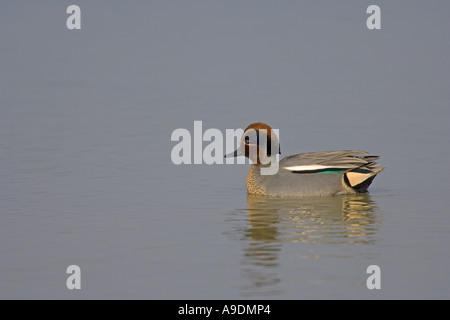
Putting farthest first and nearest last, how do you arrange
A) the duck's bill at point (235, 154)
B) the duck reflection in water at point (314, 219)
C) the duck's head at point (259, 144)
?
the duck's bill at point (235, 154), the duck's head at point (259, 144), the duck reflection in water at point (314, 219)

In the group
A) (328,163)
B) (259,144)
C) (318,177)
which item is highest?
(259,144)

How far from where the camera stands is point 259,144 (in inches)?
514

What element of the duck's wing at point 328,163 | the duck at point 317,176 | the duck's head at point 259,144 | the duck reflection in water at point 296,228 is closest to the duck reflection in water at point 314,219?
the duck reflection in water at point 296,228

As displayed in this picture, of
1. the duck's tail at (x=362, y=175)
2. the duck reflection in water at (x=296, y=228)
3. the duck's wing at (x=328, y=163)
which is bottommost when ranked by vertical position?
the duck reflection in water at (x=296, y=228)

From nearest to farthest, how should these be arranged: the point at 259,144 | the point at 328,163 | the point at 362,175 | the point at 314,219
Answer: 1. the point at 314,219
2. the point at 362,175
3. the point at 328,163
4. the point at 259,144

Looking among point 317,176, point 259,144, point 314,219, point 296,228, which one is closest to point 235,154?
point 259,144

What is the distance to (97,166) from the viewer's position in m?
13.6

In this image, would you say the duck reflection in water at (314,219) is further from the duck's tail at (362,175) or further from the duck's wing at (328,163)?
the duck's wing at (328,163)

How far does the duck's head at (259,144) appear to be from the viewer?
12977 millimetres

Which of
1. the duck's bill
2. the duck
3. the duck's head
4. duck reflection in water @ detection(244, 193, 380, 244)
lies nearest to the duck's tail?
the duck

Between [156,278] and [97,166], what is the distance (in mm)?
5465

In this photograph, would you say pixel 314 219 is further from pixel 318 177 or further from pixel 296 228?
pixel 318 177

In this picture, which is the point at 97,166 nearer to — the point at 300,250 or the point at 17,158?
the point at 17,158

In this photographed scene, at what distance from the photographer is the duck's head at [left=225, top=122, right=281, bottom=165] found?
13.0 m
